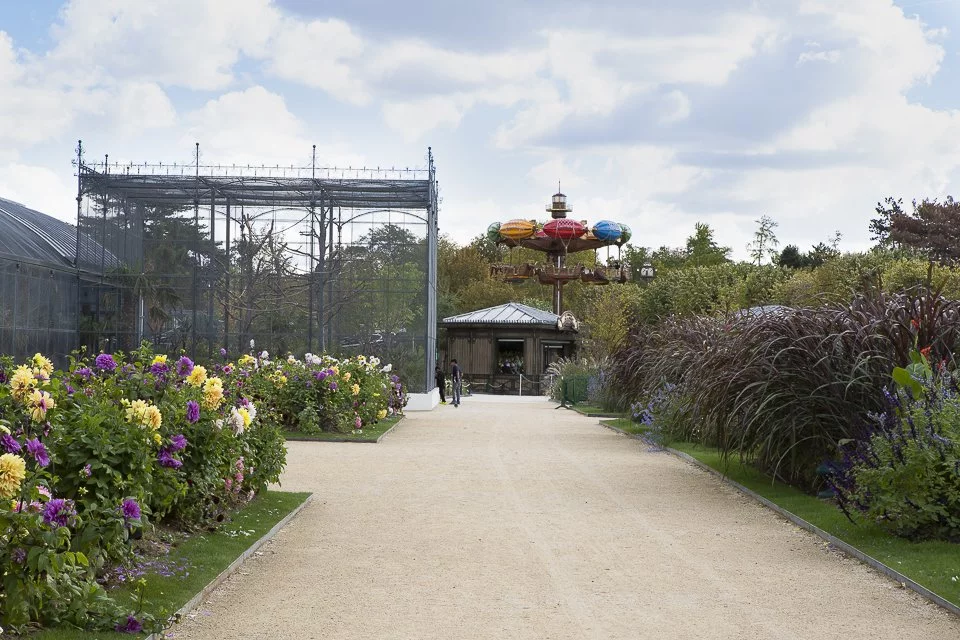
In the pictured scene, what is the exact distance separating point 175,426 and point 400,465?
6941mm

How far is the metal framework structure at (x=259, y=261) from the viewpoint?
27.4m

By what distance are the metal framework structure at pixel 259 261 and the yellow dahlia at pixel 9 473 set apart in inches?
899

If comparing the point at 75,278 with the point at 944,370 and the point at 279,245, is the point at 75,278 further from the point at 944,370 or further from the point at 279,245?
the point at 944,370

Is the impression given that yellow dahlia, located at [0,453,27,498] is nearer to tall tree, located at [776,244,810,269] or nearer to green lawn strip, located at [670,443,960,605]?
green lawn strip, located at [670,443,960,605]

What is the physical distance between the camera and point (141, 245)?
92.8 ft

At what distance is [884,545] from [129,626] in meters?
5.59

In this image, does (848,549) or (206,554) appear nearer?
(206,554)

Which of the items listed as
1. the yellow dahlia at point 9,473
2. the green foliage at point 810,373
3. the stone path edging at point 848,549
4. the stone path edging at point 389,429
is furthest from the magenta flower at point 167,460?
the stone path edging at point 389,429

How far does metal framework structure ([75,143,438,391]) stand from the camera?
90.0ft

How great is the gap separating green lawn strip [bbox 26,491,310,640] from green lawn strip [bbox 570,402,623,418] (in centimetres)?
1564

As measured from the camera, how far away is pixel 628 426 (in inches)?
863

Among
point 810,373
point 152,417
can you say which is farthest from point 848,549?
point 152,417

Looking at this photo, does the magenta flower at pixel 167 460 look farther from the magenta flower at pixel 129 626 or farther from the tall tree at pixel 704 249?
the tall tree at pixel 704 249

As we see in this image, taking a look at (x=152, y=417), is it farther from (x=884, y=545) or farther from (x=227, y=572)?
(x=884, y=545)
